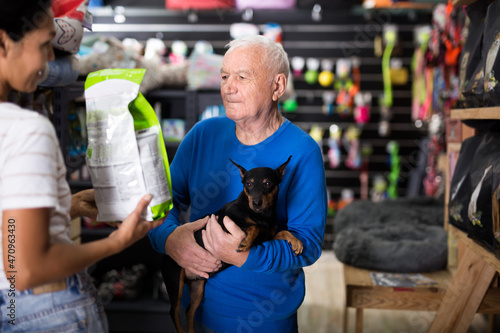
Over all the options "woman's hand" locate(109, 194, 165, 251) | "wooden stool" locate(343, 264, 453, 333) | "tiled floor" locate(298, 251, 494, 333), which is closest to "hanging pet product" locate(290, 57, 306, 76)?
"tiled floor" locate(298, 251, 494, 333)

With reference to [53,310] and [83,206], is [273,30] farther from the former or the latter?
[53,310]

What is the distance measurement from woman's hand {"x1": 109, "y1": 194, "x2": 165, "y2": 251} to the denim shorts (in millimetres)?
124

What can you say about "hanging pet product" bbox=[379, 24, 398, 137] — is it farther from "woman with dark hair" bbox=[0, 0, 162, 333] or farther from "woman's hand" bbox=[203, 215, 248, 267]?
"woman with dark hair" bbox=[0, 0, 162, 333]

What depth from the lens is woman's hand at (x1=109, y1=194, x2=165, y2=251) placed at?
935 mm

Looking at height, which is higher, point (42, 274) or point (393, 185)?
point (42, 274)

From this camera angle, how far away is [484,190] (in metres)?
1.52

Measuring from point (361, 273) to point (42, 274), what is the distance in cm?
225

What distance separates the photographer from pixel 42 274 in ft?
2.64

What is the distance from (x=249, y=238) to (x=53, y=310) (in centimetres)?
52

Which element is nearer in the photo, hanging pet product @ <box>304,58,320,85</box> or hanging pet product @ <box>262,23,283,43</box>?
hanging pet product @ <box>262,23,283,43</box>

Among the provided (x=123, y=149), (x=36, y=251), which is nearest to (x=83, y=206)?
(x=123, y=149)

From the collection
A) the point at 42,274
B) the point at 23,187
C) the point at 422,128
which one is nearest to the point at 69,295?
the point at 42,274

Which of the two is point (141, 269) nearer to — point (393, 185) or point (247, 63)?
point (247, 63)

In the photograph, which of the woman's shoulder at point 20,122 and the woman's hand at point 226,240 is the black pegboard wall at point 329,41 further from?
the woman's shoulder at point 20,122
